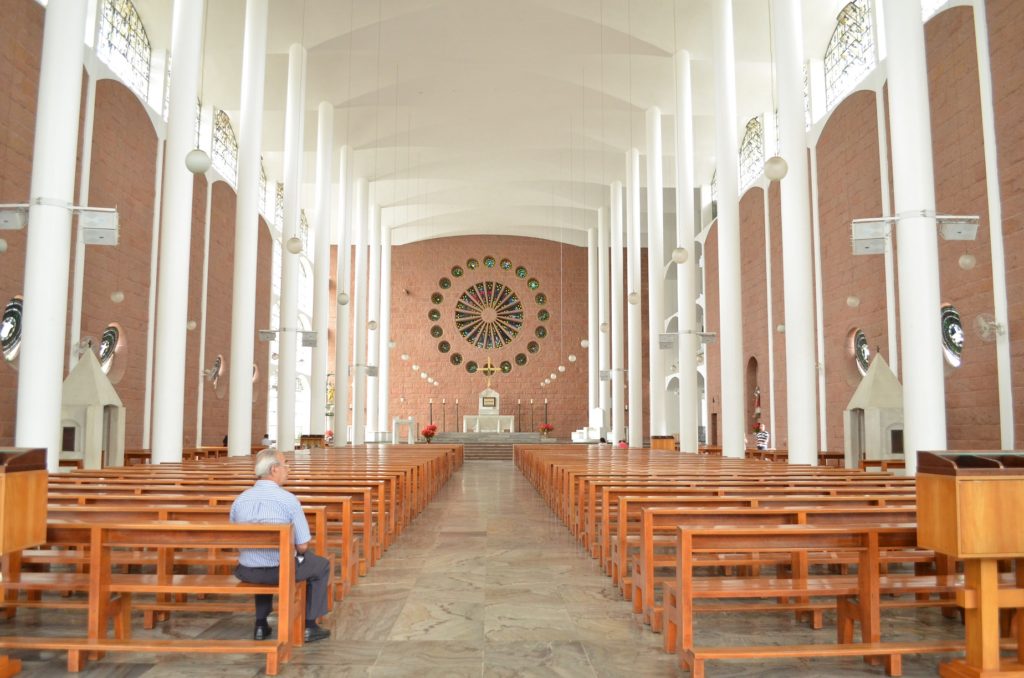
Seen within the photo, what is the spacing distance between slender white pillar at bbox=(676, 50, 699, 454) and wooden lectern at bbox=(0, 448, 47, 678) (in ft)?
43.0

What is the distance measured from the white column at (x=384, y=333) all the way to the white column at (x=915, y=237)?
21.3 meters

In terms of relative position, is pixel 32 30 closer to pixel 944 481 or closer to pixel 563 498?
pixel 563 498

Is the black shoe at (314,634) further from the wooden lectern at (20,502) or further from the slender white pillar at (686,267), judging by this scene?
the slender white pillar at (686,267)

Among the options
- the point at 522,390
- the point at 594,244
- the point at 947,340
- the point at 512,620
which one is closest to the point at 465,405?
the point at 522,390

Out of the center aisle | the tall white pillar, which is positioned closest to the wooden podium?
the center aisle

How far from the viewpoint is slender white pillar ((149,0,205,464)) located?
10.2m

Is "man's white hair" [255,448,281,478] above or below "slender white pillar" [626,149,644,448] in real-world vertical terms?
below

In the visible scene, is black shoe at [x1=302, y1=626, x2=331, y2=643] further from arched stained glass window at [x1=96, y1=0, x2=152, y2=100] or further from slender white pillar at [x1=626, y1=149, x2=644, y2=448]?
slender white pillar at [x1=626, y1=149, x2=644, y2=448]

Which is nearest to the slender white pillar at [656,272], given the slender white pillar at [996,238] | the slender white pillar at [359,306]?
the slender white pillar at [359,306]

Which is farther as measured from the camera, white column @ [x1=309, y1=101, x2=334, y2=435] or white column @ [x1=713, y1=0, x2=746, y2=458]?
white column @ [x1=309, y1=101, x2=334, y2=435]

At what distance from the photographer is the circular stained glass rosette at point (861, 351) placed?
45.6ft

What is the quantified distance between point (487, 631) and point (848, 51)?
1399 centimetres

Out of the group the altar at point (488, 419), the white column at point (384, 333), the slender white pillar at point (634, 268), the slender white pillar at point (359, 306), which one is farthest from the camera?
the altar at point (488, 419)

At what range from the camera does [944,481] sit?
129 inches
